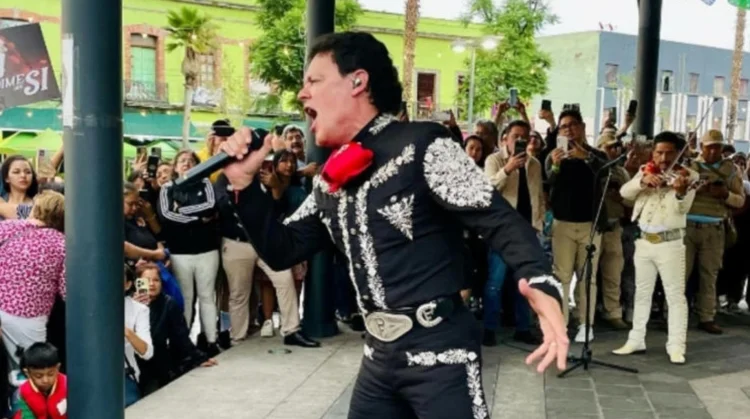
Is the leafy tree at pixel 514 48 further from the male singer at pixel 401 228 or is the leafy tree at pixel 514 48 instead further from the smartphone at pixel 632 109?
the male singer at pixel 401 228

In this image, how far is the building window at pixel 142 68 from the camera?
3048 centimetres

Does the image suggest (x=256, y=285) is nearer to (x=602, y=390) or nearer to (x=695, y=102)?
(x=602, y=390)

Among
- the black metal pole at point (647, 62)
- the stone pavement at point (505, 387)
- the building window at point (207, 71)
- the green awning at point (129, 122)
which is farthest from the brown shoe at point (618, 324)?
the building window at point (207, 71)

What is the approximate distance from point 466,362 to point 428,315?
0.62 feet

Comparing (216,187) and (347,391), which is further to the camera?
(347,391)

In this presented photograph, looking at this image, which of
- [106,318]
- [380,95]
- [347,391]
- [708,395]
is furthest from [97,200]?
[708,395]

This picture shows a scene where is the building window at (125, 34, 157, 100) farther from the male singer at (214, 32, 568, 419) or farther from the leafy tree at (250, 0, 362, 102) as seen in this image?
the male singer at (214, 32, 568, 419)

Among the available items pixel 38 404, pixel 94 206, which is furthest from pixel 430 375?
Result: pixel 38 404

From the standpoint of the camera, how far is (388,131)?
265 centimetres

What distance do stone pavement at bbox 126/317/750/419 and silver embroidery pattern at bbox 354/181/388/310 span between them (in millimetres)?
2800

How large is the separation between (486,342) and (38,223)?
3966 millimetres

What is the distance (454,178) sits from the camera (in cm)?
252

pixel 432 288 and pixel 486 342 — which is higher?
pixel 432 288

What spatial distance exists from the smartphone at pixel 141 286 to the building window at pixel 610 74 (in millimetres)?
39355
